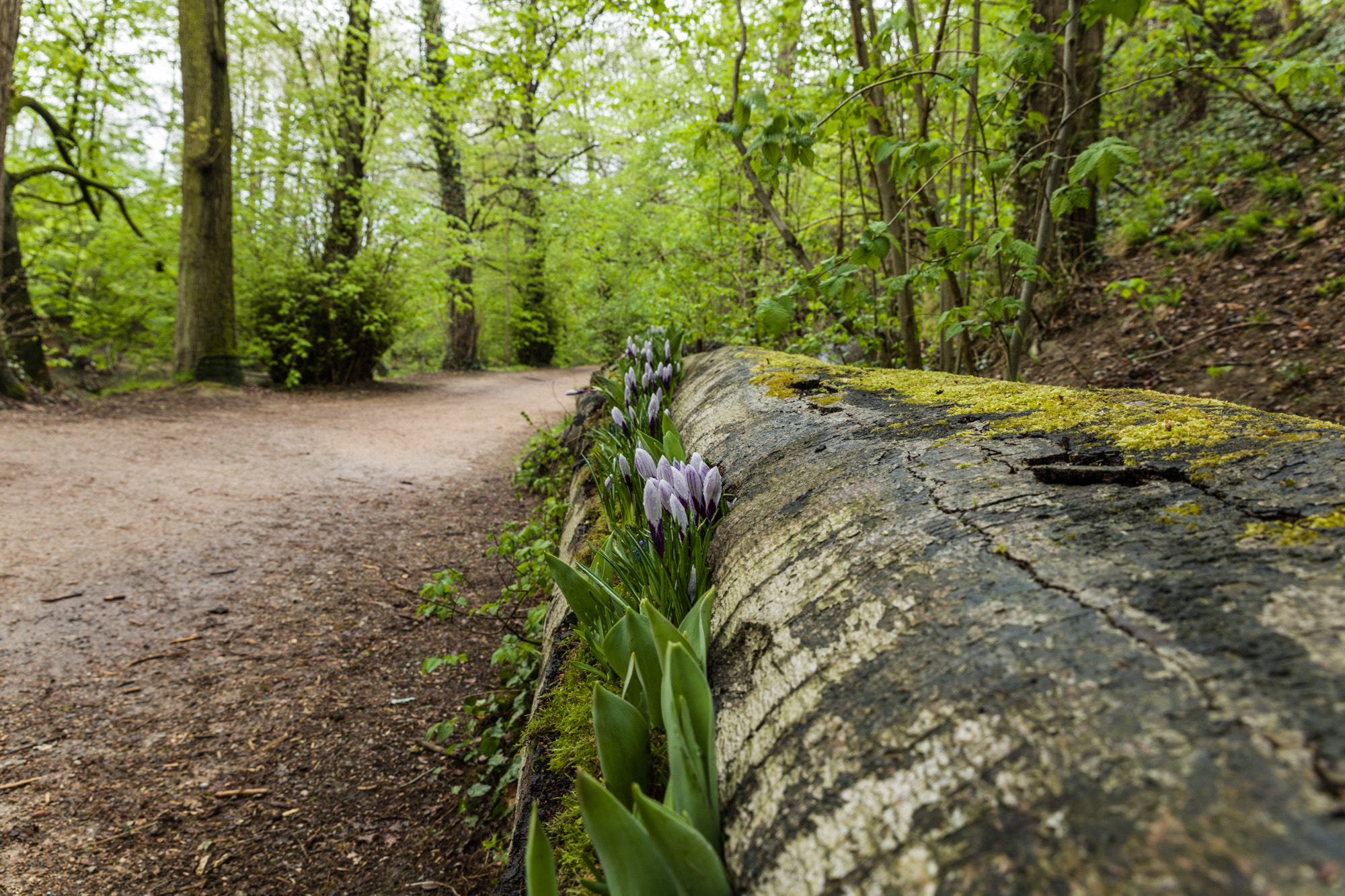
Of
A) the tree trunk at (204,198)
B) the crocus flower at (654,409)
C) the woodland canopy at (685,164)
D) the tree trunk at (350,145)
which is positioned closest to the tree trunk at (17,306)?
the woodland canopy at (685,164)

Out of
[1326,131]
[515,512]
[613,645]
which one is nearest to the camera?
[613,645]

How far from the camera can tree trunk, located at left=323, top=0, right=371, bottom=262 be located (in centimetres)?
1124

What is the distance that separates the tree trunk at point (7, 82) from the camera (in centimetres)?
580

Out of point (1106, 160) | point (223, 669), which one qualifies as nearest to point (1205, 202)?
point (1106, 160)

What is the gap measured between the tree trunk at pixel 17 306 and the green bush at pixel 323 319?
2.67 m

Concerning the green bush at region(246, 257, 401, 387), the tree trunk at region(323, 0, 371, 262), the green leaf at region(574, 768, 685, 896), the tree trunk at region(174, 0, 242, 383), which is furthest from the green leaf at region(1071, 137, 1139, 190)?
the tree trunk at region(323, 0, 371, 262)

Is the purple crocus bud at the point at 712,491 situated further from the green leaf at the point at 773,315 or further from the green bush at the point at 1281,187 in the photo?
the green bush at the point at 1281,187

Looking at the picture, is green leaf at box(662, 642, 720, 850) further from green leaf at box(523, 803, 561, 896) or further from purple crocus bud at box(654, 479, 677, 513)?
purple crocus bud at box(654, 479, 677, 513)

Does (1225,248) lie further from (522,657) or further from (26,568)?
(26,568)

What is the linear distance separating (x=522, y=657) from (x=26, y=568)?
2.82m

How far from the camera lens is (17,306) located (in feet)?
24.4

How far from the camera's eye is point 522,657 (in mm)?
2637

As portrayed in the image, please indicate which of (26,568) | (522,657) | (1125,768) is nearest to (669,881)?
(1125,768)

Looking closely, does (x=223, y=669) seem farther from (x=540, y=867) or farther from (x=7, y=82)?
(x=7, y=82)
